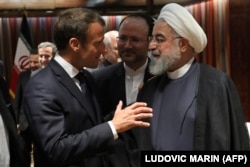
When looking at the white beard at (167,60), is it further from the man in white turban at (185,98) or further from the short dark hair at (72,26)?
the short dark hair at (72,26)

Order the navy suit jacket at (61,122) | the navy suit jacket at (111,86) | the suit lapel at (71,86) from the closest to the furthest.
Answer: the navy suit jacket at (61,122) < the suit lapel at (71,86) < the navy suit jacket at (111,86)

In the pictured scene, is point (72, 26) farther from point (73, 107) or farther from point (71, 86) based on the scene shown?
point (73, 107)

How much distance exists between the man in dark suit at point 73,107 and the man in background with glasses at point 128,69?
1.34ft

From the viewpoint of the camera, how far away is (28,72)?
209 inches

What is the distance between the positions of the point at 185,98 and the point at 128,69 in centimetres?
58

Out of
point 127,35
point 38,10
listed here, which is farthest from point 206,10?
point 127,35

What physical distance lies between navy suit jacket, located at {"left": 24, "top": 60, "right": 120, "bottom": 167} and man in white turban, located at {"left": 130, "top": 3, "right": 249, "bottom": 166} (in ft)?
1.22

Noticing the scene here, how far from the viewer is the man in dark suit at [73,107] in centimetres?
202

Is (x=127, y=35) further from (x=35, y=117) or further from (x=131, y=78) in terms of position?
(x=35, y=117)

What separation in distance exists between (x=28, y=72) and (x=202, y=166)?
3579 mm

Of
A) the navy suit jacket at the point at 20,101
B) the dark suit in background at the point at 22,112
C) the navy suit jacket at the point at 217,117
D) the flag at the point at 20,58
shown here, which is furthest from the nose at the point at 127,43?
the flag at the point at 20,58

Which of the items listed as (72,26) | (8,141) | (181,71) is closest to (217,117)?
(181,71)

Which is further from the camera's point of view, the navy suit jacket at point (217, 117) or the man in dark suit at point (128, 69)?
the man in dark suit at point (128, 69)

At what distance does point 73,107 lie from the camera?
2.10 meters
